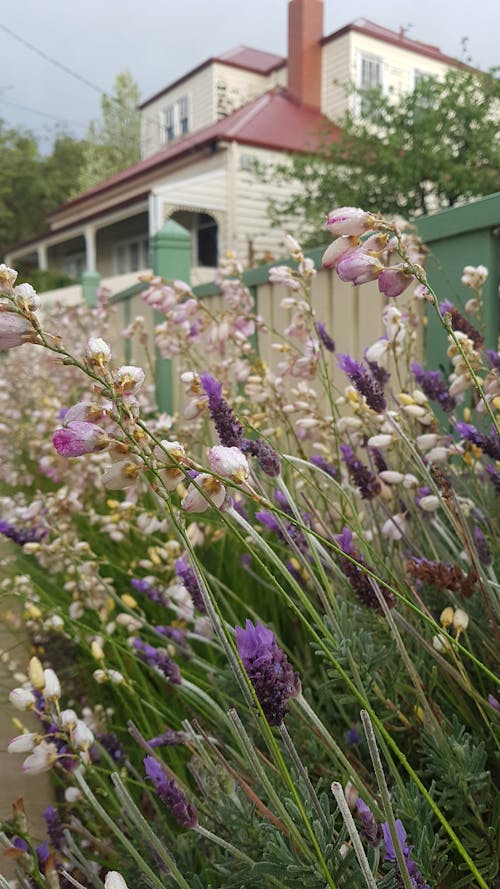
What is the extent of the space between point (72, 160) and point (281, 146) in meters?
23.7

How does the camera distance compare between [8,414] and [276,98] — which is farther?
[276,98]

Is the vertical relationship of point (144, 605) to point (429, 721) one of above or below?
below

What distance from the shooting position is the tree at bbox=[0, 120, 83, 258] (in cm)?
3256

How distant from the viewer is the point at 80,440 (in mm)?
752

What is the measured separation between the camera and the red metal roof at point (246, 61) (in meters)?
19.2

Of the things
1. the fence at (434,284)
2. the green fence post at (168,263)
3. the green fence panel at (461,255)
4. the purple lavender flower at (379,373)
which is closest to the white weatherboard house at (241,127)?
the green fence post at (168,263)

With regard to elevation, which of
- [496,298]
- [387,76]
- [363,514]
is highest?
[387,76]

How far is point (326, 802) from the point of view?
0.94m

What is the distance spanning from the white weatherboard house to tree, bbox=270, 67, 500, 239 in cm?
137

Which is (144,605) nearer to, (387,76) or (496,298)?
(496,298)

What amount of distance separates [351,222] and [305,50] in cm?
1808

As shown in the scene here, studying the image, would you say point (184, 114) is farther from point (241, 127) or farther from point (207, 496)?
point (207, 496)

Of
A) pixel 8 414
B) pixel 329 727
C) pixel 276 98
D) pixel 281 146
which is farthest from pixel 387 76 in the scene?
pixel 329 727

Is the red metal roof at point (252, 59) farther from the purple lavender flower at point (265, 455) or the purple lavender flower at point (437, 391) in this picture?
the purple lavender flower at point (265, 455)
